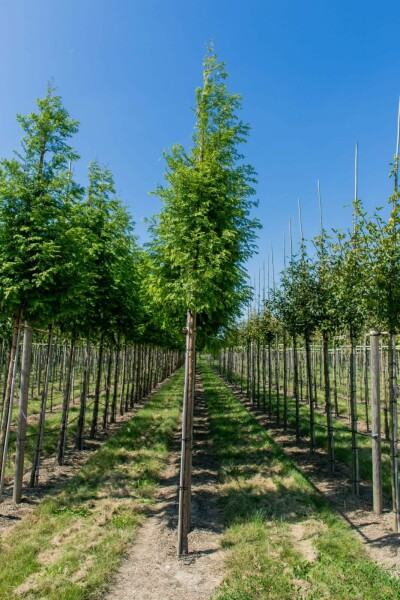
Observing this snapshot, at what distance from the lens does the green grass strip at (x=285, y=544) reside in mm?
4695

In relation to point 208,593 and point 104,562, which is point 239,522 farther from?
point 104,562

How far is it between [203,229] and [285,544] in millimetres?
5160

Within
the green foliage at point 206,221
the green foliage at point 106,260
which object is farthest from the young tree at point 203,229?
the green foliage at point 106,260

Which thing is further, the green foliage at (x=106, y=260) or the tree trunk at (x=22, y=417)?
the green foliage at (x=106, y=260)

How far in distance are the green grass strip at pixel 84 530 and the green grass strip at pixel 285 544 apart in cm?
160

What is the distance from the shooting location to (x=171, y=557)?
576 centimetres

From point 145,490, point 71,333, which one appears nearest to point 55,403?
point 71,333

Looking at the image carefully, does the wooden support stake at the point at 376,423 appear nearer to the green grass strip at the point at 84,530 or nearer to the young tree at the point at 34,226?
the green grass strip at the point at 84,530

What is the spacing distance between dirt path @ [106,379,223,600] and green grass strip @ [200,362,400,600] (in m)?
0.25

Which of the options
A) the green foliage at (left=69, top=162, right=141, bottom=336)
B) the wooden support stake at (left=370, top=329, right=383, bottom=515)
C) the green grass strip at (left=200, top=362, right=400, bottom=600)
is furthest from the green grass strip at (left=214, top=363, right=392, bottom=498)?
the green foliage at (left=69, top=162, right=141, bottom=336)

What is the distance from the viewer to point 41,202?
763 centimetres

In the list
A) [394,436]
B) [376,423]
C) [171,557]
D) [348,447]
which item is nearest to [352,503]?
[376,423]

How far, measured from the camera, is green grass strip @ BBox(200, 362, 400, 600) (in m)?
4.70

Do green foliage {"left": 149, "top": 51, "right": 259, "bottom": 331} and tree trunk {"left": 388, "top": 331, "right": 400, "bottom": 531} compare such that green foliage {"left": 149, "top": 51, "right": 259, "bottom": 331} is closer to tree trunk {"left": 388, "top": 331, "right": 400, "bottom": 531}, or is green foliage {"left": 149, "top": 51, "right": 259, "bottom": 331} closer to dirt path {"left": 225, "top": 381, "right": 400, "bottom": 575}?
tree trunk {"left": 388, "top": 331, "right": 400, "bottom": 531}
